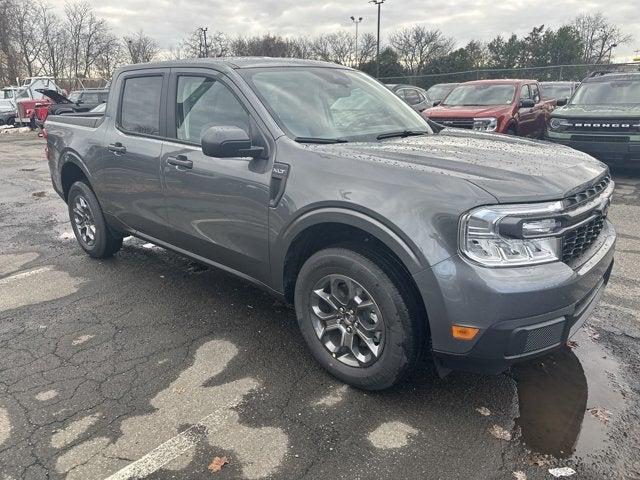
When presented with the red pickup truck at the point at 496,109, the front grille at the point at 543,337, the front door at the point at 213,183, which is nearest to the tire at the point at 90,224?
the front door at the point at 213,183

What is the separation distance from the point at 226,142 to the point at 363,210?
36.7 inches

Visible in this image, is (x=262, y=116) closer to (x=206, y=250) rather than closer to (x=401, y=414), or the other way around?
(x=206, y=250)

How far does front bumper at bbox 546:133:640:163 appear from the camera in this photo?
27.2 feet

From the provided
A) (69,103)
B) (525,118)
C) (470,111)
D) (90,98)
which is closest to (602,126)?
(525,118)

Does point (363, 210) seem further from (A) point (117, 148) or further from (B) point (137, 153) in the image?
(A) point (117, 148)

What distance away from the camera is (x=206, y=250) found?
12.3ft

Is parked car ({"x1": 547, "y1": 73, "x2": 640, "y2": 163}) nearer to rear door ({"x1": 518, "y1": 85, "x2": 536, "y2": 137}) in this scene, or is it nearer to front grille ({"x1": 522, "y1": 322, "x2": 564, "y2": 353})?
rear door ({"x1": 518, "y1": 85, "x2": 536, "y2": 137})

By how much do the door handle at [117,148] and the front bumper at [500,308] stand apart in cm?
290

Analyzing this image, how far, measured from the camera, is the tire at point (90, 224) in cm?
494

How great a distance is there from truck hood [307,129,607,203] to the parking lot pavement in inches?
47.0

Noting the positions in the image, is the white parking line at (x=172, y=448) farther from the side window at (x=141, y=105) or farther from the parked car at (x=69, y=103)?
the parked car at (x=69, y=103)

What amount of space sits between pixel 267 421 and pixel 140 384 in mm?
864

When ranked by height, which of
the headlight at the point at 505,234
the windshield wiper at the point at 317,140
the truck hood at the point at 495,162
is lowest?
the headlight at the point at 505,234

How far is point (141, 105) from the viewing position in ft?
14.0
